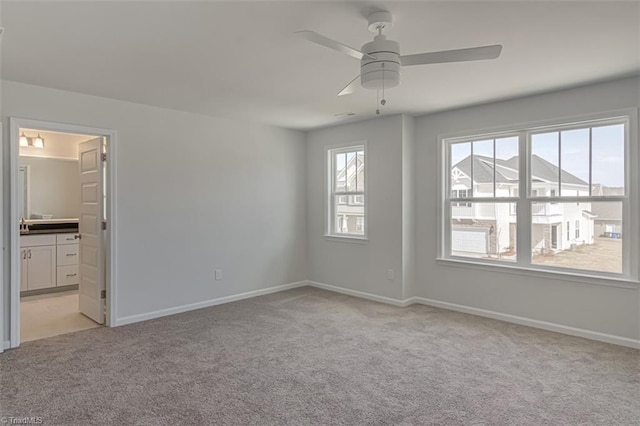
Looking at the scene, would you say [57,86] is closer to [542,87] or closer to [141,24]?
[141,24]

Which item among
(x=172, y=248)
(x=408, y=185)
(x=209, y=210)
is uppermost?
(x=408, y=185)

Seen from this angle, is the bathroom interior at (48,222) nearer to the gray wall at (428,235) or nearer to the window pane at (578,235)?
the gray wall at (428,235)

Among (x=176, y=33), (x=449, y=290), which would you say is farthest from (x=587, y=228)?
(x=176, y=33)

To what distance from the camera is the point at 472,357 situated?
335 centimetres

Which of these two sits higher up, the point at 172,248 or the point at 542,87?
the point at 542,87

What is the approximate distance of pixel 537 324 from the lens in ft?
13.5

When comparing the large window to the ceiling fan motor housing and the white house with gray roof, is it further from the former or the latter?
the ceiling fan motor housing

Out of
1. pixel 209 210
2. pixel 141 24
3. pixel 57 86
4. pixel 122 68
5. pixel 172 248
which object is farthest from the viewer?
pixel 209 210

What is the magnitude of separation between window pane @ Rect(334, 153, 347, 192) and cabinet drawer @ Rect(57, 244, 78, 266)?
4160 millimetres

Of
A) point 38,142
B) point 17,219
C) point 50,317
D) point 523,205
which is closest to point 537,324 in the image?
point 523,205

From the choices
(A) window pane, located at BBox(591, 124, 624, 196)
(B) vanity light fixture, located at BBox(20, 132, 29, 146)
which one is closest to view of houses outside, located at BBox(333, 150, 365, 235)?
(A) window pane, located at BBox(591, 124, 624, 196)

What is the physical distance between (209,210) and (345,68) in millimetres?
2698

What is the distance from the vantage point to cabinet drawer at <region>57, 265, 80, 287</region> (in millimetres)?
5918

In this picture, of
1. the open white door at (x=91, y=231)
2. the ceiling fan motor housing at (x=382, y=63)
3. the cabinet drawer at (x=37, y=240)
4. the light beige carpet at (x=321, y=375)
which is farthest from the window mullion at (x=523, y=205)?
the cabinet drawer at (x=37, y=240)
